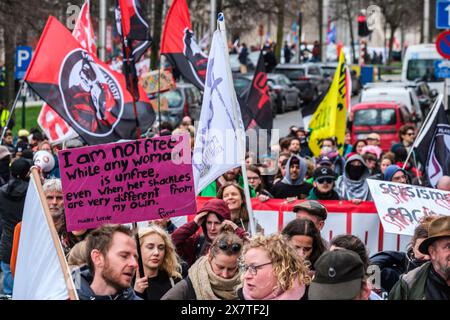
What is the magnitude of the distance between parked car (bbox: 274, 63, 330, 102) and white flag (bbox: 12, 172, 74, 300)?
34.2 meters

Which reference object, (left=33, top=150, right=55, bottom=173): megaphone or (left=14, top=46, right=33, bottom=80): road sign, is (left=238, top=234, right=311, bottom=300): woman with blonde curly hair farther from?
(left=14, top=46, right=33, bottom=80): road sign

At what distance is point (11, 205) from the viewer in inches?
394

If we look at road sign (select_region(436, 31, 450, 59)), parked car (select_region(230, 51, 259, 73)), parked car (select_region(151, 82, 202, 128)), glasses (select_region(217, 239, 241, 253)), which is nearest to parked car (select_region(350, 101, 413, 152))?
parked car (select_region(151, 82, 202, 128))

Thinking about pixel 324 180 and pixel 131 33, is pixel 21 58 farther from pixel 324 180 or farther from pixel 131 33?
pixel 324 180

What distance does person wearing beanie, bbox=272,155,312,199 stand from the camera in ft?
39.1

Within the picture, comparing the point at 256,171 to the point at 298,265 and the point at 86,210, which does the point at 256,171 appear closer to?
the point at 86,210

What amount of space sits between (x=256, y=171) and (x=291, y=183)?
443 millimetres

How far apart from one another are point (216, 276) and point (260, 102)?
27.7ft

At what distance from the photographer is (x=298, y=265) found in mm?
5836

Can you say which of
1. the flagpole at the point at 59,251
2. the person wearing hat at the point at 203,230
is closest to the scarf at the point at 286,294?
the flagpole at the point at 59,251

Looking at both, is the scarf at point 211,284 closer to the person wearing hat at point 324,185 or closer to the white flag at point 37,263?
the white flag at point 37,263

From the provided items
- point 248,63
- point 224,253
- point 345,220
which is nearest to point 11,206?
point 345,220

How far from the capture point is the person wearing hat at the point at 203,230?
27.3 feet
